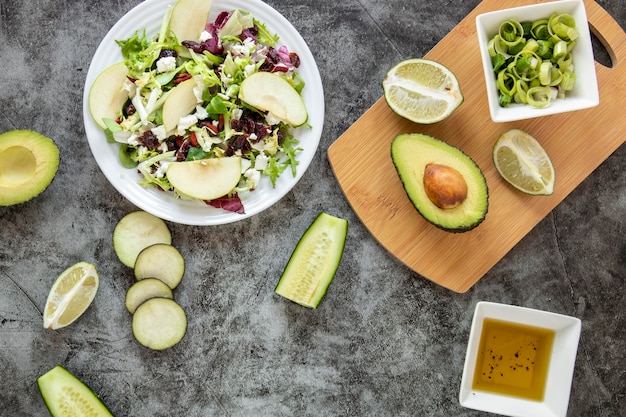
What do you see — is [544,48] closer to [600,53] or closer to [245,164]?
[600,53]

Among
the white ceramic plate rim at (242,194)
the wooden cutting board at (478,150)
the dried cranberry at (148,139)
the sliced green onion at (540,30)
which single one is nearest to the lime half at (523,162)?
the wooden cutting board at (478,150)

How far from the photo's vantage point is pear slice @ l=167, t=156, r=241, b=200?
171 cm

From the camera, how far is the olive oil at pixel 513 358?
6.30ft

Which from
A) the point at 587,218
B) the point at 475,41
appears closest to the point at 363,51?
the point at 475,41

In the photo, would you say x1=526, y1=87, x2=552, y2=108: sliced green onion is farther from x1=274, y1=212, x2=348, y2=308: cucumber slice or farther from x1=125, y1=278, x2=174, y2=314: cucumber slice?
x1=125, y1=278, x2=174, y2=314: cucumber slice

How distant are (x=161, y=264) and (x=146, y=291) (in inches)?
3.8

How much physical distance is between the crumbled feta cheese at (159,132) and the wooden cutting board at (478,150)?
507 mm

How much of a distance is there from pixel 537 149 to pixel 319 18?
0.81 metres

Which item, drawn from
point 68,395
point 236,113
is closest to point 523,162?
point 236,113

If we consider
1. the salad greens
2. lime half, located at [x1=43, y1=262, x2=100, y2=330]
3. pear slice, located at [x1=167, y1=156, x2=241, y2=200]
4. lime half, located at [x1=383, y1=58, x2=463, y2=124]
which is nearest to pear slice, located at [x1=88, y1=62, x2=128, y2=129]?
the salad greens

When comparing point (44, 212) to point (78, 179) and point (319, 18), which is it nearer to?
point (78, 179)

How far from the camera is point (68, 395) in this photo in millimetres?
1896

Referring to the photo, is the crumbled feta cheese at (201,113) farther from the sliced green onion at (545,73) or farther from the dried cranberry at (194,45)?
the sliced green onion at (545,73)

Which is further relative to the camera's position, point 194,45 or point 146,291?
point 146,291
